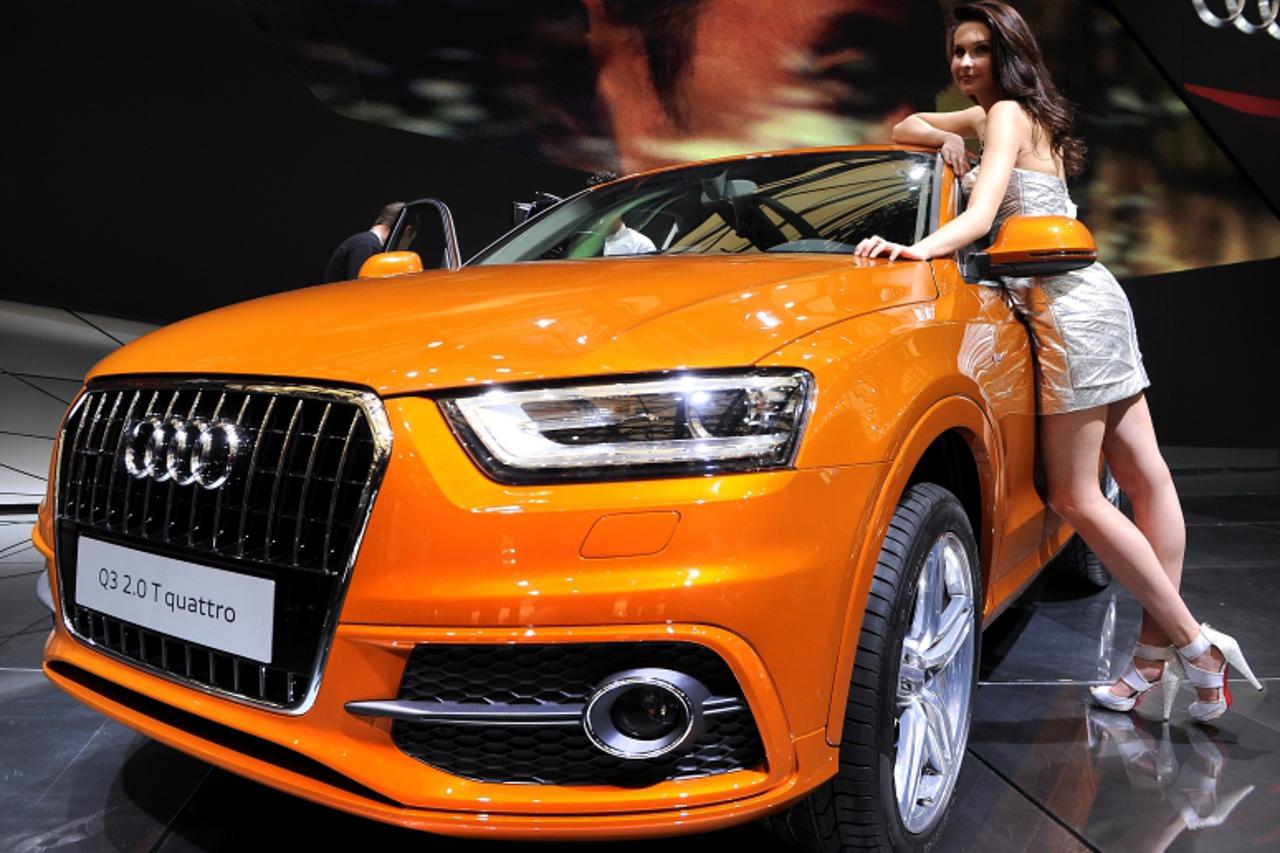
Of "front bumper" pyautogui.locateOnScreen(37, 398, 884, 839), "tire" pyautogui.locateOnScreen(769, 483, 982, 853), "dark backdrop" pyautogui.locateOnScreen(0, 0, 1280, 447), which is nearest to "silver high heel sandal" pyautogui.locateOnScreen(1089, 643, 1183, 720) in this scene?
"tire" pyautogui.locateOnScreen(769, 483, 982, 853)

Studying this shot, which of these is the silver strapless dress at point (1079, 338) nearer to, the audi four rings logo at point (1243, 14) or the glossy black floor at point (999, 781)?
the glossy black floor at point (999, 781)

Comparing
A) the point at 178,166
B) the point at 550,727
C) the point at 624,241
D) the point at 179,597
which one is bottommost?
the point at 550,727

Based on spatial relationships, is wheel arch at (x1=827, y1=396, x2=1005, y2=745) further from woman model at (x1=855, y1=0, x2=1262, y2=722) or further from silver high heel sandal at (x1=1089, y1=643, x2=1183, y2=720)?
silver high heel sandal at (x1=1089, y1=643, x2=1183, y2=720)

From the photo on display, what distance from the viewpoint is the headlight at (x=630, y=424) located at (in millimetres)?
1105

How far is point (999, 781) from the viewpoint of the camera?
1793mm

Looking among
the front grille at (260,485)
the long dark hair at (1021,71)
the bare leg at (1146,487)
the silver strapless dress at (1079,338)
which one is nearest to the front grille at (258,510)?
the front grille at (260,485)

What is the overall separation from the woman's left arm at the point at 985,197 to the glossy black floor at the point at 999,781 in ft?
3.45

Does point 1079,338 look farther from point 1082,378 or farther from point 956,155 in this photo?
point 956,155

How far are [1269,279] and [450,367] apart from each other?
294 inches

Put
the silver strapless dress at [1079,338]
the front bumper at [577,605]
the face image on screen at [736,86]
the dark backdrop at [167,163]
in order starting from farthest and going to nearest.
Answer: the face image on screen at [736,86], the dark backdrop at [167,163], the silver strapless dress at [1079,338], the front bumper at [577,605]

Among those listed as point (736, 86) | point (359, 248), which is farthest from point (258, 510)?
point (736, 86)

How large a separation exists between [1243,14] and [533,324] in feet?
24.0

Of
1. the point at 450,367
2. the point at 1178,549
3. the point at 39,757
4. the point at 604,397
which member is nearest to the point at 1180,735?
the point at 1178,549

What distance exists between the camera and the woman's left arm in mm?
1705
